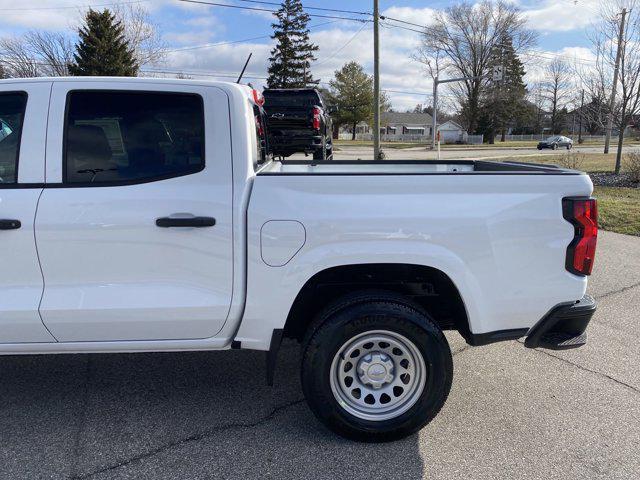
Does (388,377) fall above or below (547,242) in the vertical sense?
below

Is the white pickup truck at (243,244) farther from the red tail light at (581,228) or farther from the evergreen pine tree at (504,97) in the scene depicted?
the evergreen pine tree at (504,97)

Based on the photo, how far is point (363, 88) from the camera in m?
70.2

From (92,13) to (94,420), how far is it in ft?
125

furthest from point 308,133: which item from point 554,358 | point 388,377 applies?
point 388,377

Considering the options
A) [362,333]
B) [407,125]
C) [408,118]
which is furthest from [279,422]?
[408,118]

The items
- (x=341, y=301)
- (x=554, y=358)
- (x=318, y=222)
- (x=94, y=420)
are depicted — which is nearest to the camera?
(x=318, y=222)

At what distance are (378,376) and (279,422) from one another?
70cm

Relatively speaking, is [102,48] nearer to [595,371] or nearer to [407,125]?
[595,371]

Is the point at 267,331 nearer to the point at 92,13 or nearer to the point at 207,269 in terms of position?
the point at 207,269

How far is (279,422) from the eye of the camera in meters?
3.04

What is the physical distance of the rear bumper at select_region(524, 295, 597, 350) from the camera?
278 centimetres

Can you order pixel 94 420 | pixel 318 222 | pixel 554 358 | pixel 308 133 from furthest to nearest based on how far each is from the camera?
1. pixel 308 133
2. pixel 554 358
3. pixel 94 420
4. pixel 318 222

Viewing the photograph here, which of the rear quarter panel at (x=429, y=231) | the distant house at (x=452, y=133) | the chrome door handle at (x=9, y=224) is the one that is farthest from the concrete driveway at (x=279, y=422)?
the distant house at (x=452, y=133)

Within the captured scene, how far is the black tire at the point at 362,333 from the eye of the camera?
2682 millimetres
